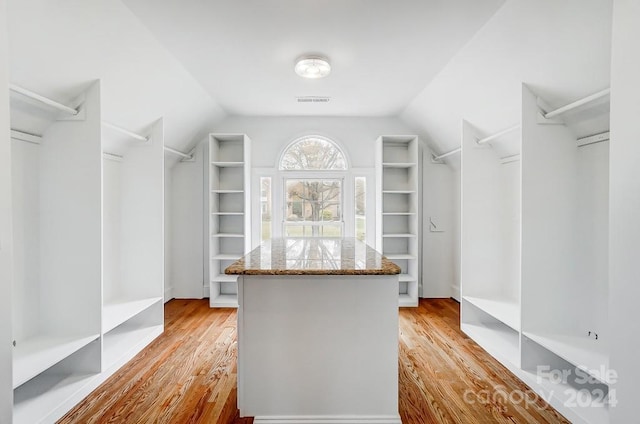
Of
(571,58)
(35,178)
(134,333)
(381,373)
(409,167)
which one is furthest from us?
(409,167)

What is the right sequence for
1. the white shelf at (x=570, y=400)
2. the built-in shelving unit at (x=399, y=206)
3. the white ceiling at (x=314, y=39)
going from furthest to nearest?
the built-in shelving unit at (x=399, y=206) < the white ceiling at (x=314, y=39) < the white shelf at (x=570, y=400)

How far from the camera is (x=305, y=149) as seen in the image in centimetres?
477

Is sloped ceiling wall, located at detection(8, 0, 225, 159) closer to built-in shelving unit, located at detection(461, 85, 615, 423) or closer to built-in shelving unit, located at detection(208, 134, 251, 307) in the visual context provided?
built-in shelving unit, located at detection(208, 134, 251, 307)

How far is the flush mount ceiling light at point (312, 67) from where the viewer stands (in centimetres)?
283

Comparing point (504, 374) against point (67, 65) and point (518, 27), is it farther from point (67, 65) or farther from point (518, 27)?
point (67, 65)

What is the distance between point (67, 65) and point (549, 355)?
152 inches

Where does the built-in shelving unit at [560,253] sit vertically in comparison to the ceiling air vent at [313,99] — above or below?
below

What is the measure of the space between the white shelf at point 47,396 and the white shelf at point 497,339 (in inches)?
121

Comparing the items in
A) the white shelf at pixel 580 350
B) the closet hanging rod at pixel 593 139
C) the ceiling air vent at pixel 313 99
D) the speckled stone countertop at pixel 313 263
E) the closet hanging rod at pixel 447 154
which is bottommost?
the white shelf at pixel 580 350

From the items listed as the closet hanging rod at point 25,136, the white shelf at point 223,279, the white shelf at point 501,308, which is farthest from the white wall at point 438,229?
the closet hanging rod at point 25,136

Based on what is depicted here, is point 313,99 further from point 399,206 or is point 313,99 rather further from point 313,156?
point 399,206

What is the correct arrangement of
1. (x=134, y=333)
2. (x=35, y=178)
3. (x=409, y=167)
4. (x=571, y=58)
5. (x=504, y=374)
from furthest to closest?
(x=409, y=167)
(x=134, y=333)
(x=504, y=374)
(x=35, y=178)
(x=571, y=58)

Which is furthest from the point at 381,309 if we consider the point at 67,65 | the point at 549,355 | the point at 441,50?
the point at 67,65

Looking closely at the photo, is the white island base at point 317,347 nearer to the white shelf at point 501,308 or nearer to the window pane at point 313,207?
the white shelf at point 501,308
